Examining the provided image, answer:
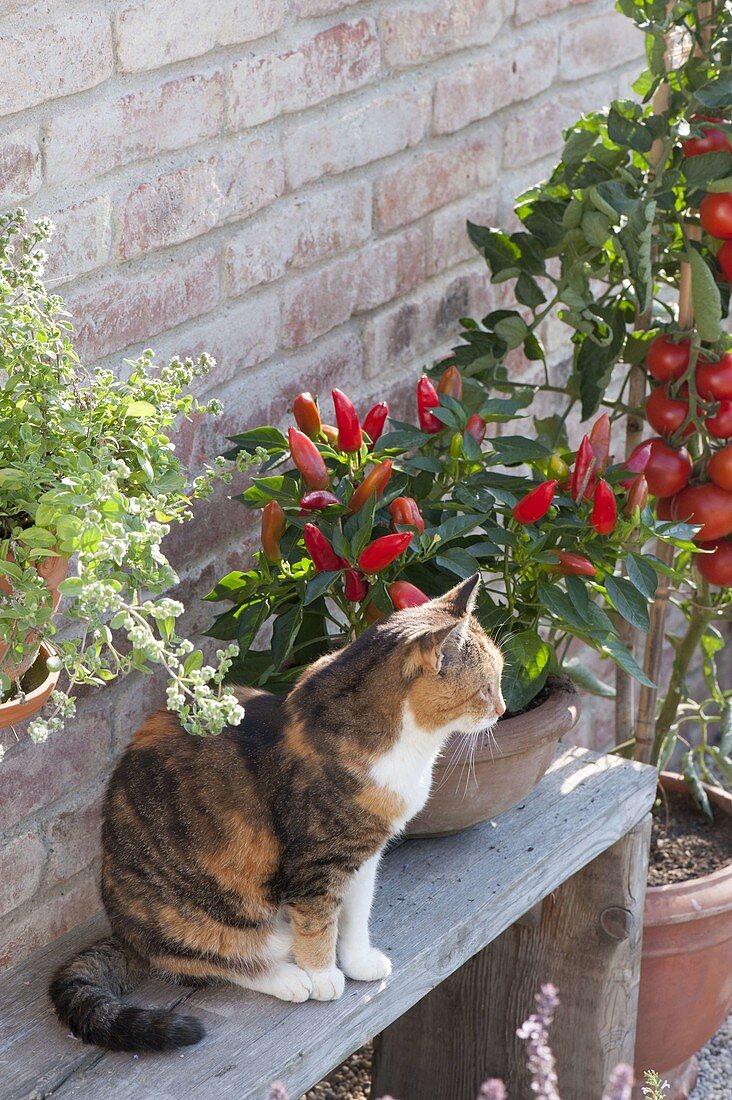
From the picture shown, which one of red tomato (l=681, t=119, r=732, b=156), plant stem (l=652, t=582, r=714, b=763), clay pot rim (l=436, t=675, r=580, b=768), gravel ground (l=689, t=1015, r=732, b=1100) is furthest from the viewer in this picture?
gravel ground (l=689, t=1015, r=732, b=1100)

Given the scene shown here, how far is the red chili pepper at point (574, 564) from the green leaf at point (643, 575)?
1.7 inches

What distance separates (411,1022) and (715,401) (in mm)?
1004

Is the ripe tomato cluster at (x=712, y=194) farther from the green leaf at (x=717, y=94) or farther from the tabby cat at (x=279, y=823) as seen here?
the tabby cat at (x=279, y=823)

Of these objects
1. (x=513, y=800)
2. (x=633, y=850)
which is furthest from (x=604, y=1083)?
(x=513, y=800)

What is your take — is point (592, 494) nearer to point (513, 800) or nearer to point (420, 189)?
point (513, 800)

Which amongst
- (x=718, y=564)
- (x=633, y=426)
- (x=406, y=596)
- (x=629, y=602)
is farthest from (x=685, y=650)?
(x=406, y=596)

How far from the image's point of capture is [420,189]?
6.30 feet

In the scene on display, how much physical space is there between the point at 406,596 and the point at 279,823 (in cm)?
27

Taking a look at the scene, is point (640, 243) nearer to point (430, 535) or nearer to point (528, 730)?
point (430, 535)

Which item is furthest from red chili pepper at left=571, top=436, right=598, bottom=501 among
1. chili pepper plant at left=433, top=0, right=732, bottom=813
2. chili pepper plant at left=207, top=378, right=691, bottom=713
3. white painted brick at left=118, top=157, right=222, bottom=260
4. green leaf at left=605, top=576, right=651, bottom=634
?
white painted brick at left=118, top=157, right=222, bottom=260

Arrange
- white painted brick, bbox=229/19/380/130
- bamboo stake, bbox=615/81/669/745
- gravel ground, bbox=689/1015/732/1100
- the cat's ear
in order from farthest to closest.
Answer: gravel ground, bbox=689/1015/732/1100
bamboo stake, bbox=615/81/669/745
white painted brick, bbox=229/19/380/130
the cat's ear

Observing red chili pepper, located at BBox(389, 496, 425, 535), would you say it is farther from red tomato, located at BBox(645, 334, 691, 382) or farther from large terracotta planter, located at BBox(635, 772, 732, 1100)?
large terracotta planter, located at BBox(635, 772, 732, 1100)

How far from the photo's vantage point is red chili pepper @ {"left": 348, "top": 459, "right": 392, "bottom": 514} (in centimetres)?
140

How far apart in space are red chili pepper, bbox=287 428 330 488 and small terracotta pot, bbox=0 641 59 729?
364 mm
